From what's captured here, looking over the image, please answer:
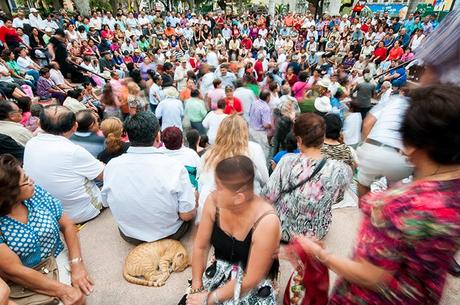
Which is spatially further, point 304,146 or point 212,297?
point 304,146

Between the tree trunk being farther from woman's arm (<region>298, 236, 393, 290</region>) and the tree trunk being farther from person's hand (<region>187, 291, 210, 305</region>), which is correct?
woman's arm (<region>298, 236, 393, 290</region>)

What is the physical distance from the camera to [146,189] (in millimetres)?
2207

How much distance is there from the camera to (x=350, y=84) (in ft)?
28.4

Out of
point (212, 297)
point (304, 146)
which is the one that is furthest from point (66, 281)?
point (304, 146)

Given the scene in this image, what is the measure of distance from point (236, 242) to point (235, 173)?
1.52 feet

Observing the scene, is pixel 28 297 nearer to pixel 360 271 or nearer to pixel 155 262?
pixel 155 262

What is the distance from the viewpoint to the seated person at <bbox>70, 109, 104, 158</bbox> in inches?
127

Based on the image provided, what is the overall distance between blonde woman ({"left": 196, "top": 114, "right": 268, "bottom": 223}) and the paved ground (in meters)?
0.65

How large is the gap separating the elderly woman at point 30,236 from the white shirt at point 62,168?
489 millimetres

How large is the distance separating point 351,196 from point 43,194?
3.13 m

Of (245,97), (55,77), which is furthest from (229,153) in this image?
(55,77)

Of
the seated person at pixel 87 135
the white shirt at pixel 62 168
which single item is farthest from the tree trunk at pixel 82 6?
the white shirt at pixel 62 168

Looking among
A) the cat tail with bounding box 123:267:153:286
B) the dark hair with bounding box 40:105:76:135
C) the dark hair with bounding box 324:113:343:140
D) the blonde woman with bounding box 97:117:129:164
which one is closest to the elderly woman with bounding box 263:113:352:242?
the dark hair with bounding box 324:113:343:140

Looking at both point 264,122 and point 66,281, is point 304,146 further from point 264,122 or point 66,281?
point 264,122
